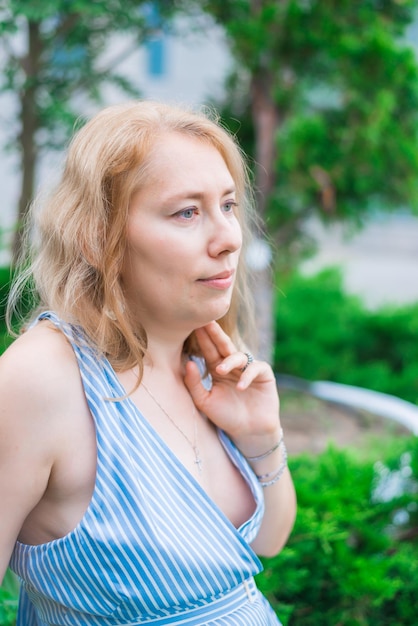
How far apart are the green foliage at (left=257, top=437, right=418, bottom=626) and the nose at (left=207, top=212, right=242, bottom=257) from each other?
49.5 inches

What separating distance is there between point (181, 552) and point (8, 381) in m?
0.42

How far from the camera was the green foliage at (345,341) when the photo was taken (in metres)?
5.98

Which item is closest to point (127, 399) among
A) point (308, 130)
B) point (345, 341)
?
point (308, 130)

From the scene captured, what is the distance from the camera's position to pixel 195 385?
1.65 metres

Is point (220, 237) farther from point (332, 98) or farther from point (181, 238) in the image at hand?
point (332, 98)

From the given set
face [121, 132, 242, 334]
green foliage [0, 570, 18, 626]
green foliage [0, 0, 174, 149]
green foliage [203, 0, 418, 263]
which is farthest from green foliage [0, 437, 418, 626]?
green foliage [0, 0, 174, 149]

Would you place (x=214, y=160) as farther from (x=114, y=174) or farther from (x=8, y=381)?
(x=8, y=381)

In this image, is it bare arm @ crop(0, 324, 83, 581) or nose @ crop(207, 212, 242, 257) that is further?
nose @ crop(207, 212, 242, 257)

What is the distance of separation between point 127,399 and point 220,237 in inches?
13.4

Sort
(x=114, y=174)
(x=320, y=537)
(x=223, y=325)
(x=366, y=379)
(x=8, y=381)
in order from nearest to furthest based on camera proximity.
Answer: (x=8, y=381) → (x=114, y=174) → (x=223, y=325) → (x=320, y=537) → (x=366, y=379)

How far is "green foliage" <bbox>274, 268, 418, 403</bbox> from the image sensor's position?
235 inches

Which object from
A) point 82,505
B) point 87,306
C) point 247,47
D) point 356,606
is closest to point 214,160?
point 87,306

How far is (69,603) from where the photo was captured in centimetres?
136

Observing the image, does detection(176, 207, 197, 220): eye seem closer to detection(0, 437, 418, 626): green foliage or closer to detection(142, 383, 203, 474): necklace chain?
detection(142, 383, 203, 474): necklace chain
